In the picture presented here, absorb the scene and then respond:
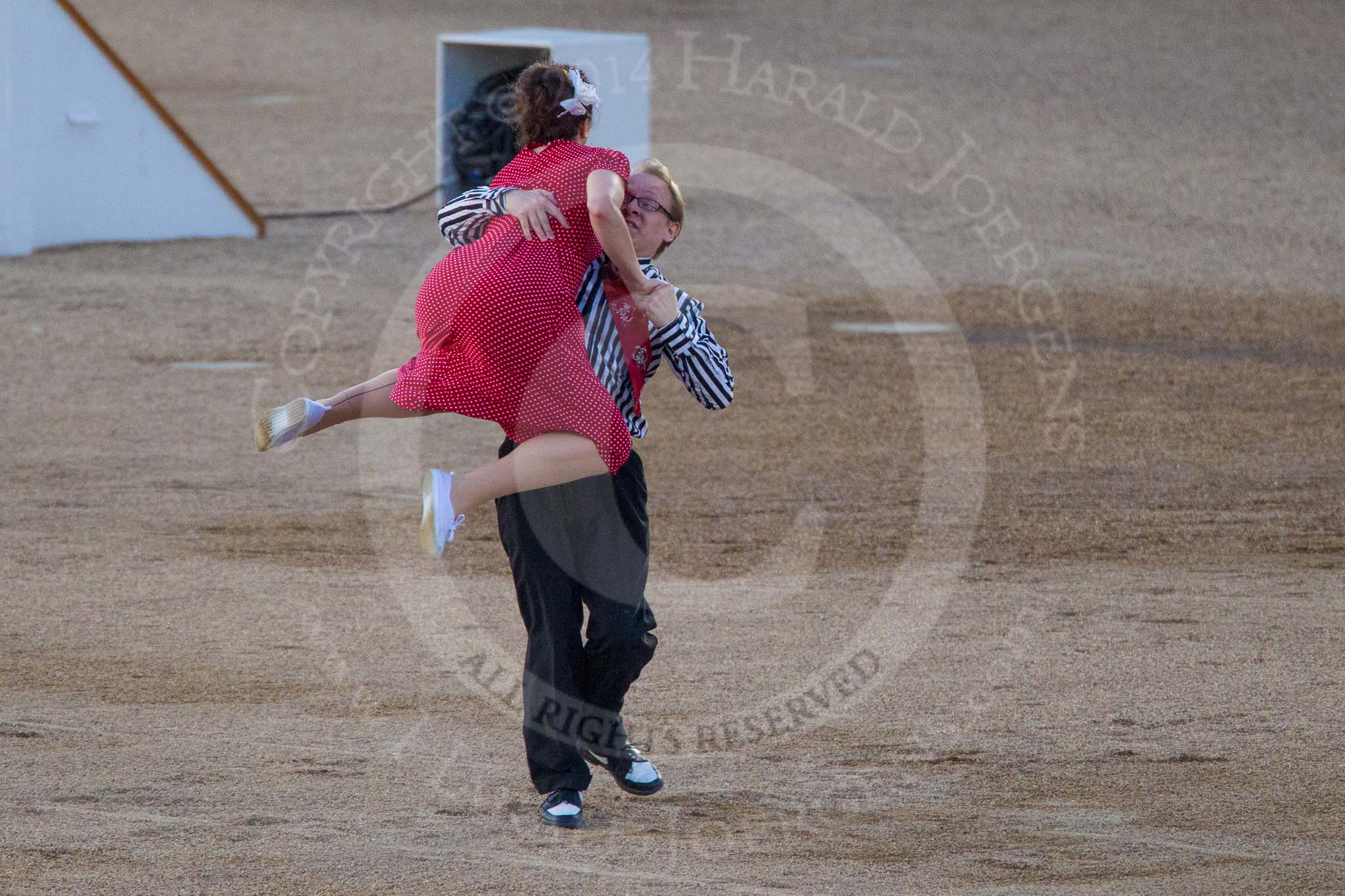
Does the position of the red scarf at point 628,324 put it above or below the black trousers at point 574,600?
above

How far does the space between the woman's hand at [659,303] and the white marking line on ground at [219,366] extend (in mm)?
7062

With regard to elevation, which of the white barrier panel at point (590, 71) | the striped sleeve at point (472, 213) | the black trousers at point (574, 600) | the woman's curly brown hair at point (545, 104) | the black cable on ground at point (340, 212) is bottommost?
→ the black cable on ground at point (340, 212)

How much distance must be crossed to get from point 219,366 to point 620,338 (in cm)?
706

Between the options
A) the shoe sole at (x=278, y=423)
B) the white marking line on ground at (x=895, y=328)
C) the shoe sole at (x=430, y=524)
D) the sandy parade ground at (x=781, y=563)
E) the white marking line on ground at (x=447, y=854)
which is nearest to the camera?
the white marking line on ground at (x=447, y=854)

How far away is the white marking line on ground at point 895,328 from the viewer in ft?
41.3

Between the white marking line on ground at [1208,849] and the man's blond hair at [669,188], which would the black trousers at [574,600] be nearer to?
the man's blond hair at [669,188]

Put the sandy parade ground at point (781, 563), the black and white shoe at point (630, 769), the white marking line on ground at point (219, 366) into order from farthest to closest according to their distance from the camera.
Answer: the white marking line on ground at point (219, 366) → the black and white shoe at point (630, 769) → the sandy parade ground at point (781, 563)

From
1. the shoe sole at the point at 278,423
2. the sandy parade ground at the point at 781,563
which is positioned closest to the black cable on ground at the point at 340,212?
the sandy parade ground at the point at 781,563

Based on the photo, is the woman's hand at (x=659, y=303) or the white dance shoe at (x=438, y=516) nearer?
the woman's hand at (x=659, y=303)

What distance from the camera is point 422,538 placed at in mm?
4711

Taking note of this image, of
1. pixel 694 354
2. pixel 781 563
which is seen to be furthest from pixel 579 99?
pixel 781 563

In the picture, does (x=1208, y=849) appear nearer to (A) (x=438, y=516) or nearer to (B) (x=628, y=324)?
(B) (x=628, y=324)

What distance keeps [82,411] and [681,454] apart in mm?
3662

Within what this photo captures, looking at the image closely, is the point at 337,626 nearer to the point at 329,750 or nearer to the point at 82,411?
the point at 329,750
